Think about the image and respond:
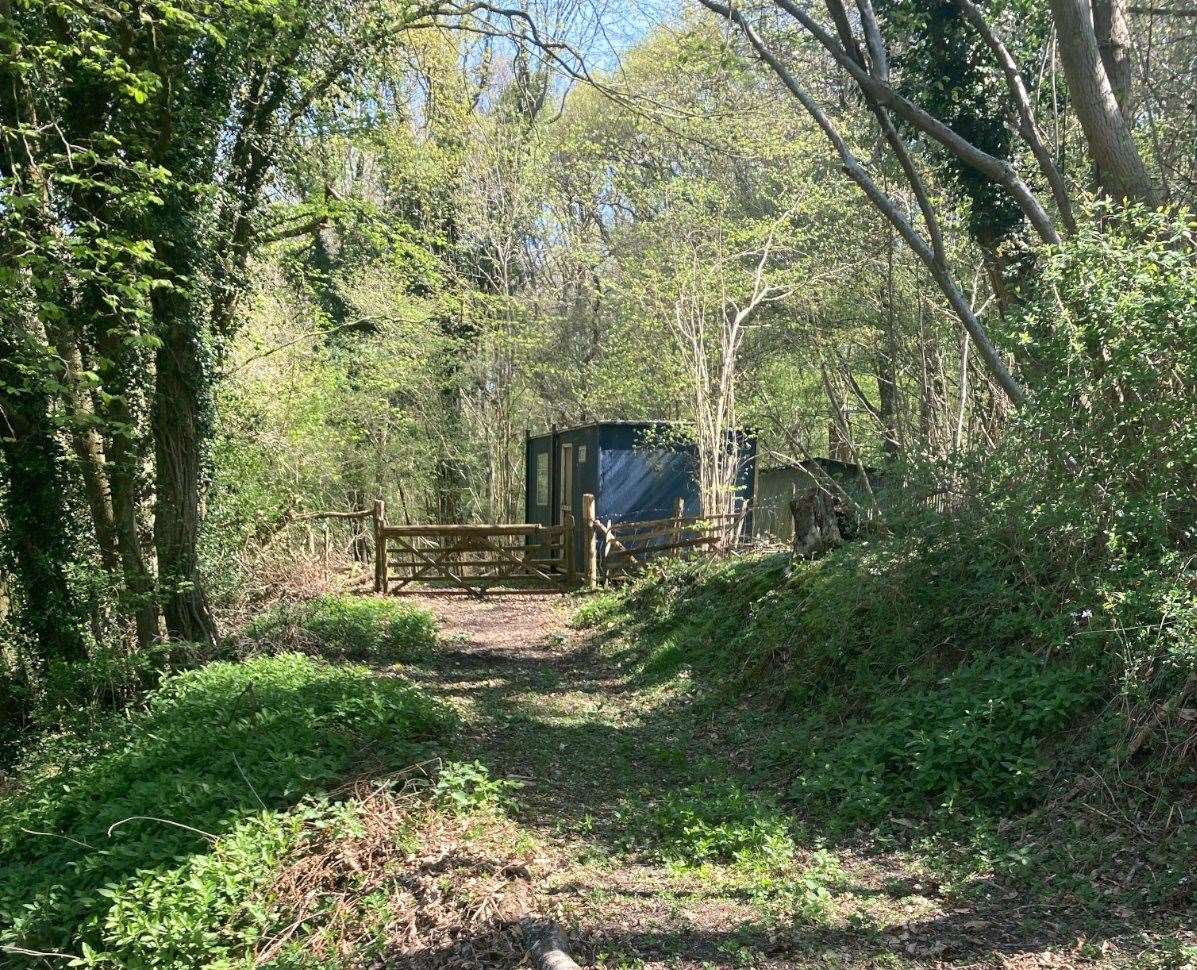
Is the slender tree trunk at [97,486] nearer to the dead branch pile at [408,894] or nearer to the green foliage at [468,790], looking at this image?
the green foliage at [468,790]

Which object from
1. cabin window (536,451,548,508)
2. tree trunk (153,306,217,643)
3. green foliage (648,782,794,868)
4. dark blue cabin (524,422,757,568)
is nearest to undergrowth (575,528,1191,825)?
green foliage (648,782,794,868)

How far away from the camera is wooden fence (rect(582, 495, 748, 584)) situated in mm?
13562


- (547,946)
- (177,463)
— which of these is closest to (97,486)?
(177,463)

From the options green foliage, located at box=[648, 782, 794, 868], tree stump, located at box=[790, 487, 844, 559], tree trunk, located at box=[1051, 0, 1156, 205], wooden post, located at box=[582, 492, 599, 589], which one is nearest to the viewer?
green foliage, located at box=[648, 782, 794, 868]

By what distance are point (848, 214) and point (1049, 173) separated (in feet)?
31.5

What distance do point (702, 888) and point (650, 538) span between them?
39.8ft

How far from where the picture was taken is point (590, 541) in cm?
1575

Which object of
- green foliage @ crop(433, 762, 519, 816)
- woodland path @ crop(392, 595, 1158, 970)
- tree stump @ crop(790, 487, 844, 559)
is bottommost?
woodland path @ crop(392, 595, 1158, 970)

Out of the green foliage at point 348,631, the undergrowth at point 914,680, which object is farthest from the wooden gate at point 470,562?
the undergrowth at point 914,680

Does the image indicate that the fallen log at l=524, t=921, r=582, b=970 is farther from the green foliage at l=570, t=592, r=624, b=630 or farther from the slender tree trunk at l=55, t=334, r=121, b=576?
the green foliage at l=570, t=592, r=624, b=630

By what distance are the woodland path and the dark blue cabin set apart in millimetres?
9364

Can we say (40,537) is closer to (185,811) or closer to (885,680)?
(185,811)

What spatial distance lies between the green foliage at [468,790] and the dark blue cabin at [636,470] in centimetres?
1114

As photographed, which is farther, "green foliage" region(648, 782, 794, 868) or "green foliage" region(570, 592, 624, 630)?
"green foliage" region(570, 592, 624, 630)
